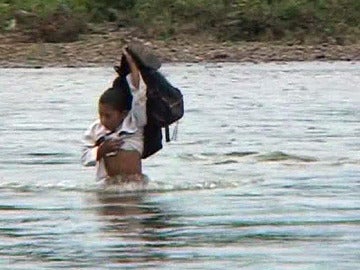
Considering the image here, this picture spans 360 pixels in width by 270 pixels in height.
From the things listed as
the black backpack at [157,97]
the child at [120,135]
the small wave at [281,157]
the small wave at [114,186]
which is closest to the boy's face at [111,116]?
the child at [120,135]

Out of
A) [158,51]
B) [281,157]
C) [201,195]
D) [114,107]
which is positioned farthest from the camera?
[158,51]

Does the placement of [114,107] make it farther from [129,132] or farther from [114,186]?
[114,186]

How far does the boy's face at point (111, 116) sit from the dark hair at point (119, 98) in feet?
0.10

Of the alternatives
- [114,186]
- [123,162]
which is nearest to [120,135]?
[123,162]

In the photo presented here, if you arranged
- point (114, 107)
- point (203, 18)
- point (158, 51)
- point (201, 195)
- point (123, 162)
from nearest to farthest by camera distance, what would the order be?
1. point (201, 195)
2. point (114, 107)
3. point (123, 162)
4. point (158, 51)
5. point (203, 18)

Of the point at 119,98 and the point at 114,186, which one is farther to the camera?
the point at 114,186

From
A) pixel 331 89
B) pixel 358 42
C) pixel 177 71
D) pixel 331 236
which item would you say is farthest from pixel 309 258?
pixel 358 42

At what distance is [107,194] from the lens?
13953 mm

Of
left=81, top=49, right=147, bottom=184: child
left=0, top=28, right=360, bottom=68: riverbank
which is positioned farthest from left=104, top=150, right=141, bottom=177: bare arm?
left=0, top=28, right=360, bottom=68: riverbank

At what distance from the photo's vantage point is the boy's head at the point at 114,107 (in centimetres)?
1395

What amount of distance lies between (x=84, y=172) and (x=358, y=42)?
33.8 metres

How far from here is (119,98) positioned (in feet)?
45.9

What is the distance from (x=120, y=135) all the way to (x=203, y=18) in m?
36.7

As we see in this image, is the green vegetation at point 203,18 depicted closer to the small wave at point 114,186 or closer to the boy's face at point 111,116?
the small wave at point 114,186
